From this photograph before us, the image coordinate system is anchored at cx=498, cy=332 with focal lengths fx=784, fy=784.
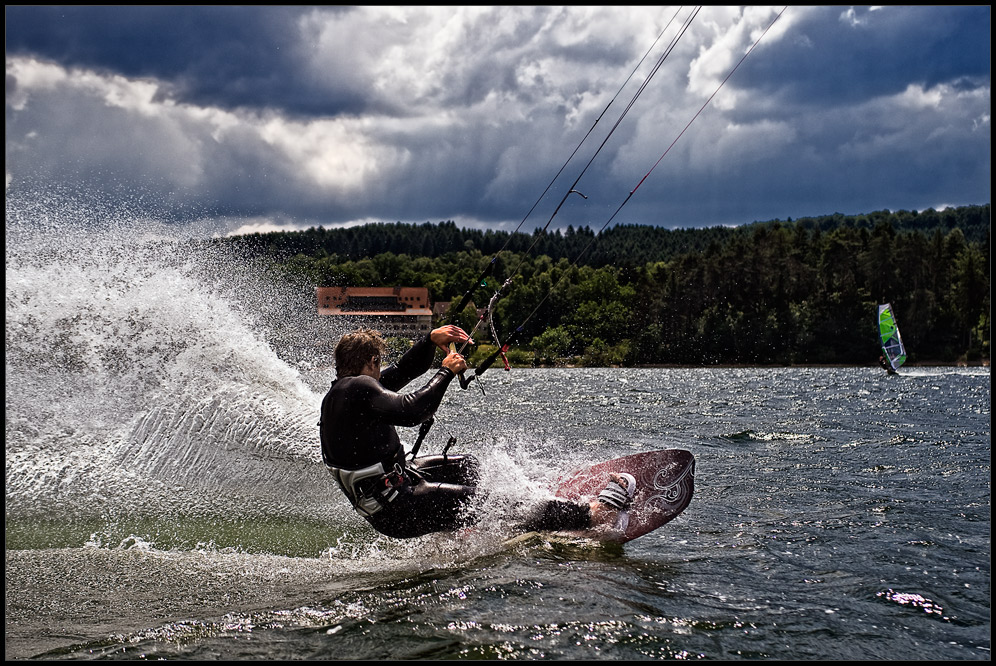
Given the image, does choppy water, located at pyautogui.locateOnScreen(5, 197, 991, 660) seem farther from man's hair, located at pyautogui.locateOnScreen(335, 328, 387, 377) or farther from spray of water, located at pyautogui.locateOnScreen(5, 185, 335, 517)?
man's hair, located at pyautogui.locateOnScreen(335, 328, 387, 377)

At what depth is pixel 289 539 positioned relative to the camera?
7898 millimetres

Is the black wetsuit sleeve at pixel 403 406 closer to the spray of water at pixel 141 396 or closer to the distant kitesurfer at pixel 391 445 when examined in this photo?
the distant kitesurfer at pixel 391 445

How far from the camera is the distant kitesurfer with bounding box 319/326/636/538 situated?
5910mm

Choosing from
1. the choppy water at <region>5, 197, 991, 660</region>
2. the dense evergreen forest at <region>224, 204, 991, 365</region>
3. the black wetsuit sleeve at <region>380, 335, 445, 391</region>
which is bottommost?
the choppy water at <region>5, 197, 991, 660</region>

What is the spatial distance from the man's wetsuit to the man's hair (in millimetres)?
165

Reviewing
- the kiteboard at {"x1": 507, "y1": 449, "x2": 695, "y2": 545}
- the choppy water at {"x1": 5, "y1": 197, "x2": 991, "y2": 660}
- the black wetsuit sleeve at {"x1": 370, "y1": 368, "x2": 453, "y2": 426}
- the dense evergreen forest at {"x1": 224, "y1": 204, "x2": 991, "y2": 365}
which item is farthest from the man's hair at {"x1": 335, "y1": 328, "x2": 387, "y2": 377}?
the dense evergreen forest at {"x1": 224, "y1": 204, "x2": 991, "y2": 365}

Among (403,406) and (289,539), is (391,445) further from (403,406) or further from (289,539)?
(289,539)

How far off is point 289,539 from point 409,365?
244 cm

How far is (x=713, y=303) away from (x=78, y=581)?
10085 centimetres

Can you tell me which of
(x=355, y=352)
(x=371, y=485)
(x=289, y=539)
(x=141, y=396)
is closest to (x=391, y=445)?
(x=371, y=485)

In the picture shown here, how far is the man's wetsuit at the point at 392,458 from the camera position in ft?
19.3

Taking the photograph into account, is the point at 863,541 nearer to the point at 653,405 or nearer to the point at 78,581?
the point at 78,581

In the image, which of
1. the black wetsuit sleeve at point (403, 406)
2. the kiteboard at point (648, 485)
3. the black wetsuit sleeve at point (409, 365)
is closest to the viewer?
the black wetsuit sleeve at point (403, 406)

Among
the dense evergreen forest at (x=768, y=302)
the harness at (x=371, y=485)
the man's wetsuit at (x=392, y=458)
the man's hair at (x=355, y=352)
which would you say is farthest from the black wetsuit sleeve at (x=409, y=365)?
the dense evergreen forest at (x=768, y=302)
